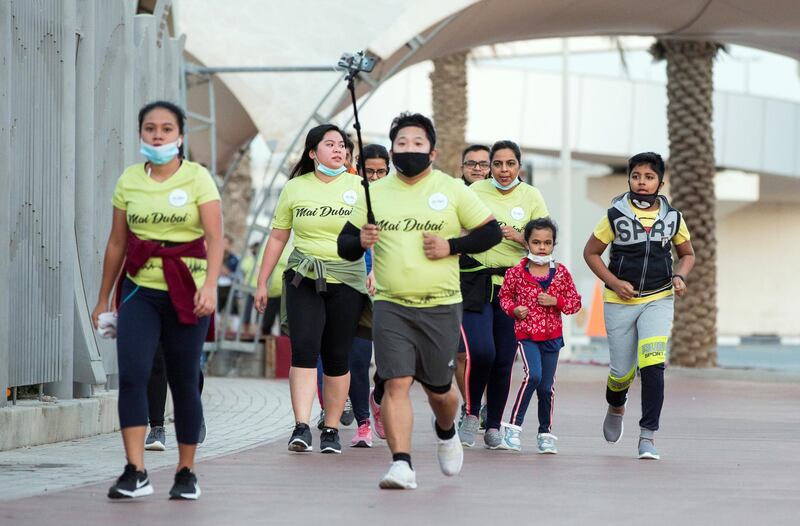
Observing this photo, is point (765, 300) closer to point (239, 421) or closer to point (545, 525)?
point (239, 421)

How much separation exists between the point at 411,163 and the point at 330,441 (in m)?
2.39

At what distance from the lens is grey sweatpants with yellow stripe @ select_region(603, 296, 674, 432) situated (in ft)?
31.6

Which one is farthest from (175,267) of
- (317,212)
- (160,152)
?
(317,212)

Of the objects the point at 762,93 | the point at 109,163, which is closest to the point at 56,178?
the point at 109,163

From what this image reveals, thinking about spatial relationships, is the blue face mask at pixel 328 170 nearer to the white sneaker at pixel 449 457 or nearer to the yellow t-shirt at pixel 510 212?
the yellow t-shirt at pixel 510 212

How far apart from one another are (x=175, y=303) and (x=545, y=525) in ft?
6.45

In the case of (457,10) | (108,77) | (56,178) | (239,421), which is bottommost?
(239,421)

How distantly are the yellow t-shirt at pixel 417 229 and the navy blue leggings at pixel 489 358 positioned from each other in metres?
2.46

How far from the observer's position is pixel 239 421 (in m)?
12.2

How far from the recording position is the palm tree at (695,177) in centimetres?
2267

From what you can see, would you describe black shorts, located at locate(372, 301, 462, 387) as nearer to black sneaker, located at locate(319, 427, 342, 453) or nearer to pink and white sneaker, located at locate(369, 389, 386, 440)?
black sneaker, located at locate(319, 427, 342, 453)

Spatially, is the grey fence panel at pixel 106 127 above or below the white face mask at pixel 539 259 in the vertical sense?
above

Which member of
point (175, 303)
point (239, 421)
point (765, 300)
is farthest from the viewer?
point (765, 300)

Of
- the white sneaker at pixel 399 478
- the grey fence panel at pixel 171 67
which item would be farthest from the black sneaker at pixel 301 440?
the grey fence panel at pixel 171 67
